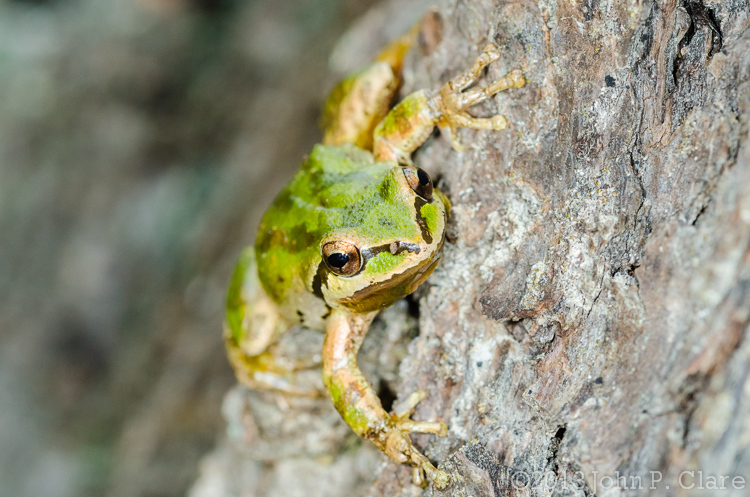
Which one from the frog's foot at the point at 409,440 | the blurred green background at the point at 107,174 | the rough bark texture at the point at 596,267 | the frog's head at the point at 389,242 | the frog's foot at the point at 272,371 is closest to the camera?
the rough bark texture at the point at 596,267

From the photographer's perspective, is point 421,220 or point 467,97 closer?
point 421,220

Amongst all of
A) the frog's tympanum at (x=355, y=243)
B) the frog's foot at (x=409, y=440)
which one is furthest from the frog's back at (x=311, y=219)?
the frog's foot at (x=409, y=440)

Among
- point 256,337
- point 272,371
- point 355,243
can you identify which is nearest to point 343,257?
point 355,243

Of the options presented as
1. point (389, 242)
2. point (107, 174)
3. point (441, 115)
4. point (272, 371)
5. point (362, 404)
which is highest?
point (441, 115)

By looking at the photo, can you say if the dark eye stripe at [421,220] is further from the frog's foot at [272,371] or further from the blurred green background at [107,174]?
the blurred green background at [107,174]

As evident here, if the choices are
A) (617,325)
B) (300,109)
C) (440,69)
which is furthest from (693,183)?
(300,109)

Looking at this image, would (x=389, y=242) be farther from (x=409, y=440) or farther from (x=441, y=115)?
(x=409, y=440)

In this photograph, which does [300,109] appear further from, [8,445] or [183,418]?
[8,445]
